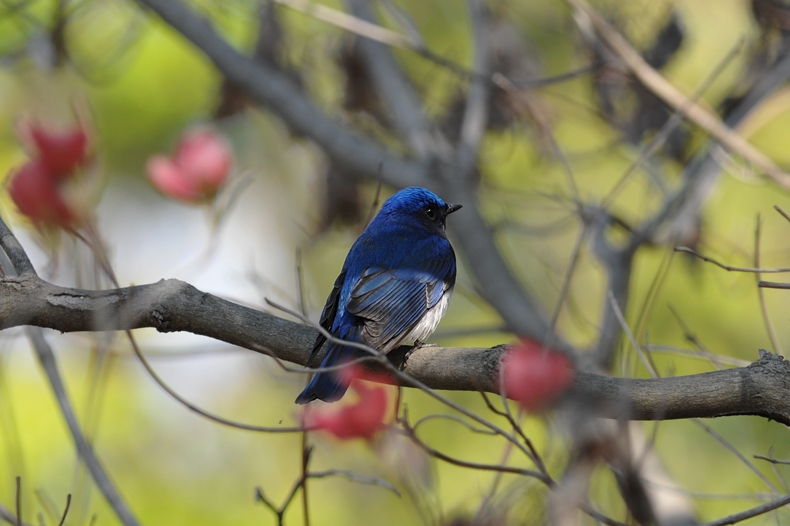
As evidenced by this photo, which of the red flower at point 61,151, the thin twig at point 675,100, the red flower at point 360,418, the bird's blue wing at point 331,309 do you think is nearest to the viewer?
the red flower at point 360,418

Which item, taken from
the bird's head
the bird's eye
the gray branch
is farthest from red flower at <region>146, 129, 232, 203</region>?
the gray branch

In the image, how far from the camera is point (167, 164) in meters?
3.54

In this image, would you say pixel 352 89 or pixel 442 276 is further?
pixel 352 89

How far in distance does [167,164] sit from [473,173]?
2633 mm

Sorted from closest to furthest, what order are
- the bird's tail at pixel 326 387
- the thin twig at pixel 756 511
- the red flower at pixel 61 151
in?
the thin twig at pixel 756 511, the red flower at pixel 61 151, the bird's tail at pixel 326 387

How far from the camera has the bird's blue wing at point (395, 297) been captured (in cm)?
362

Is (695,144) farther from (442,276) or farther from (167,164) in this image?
(167,164)

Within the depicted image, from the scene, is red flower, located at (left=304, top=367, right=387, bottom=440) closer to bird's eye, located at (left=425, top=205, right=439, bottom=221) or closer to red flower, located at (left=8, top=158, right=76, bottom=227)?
red flower, located at (left=8, top=158, right=76, bottom=227)

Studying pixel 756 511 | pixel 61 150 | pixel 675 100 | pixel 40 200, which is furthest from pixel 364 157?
pixel 756 511

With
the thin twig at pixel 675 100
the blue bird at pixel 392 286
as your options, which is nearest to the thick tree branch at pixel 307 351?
the blue bird at pixel 392 286

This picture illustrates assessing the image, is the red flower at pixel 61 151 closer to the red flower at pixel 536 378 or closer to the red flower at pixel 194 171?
the red flower at pixel 194 171

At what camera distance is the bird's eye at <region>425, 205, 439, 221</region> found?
4930 millimetres

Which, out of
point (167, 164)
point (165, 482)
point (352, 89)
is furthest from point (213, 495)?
point (167, 164)

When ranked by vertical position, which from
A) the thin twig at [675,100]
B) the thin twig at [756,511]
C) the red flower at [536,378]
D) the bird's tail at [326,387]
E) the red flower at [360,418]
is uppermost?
the thin twig at [675,100]
